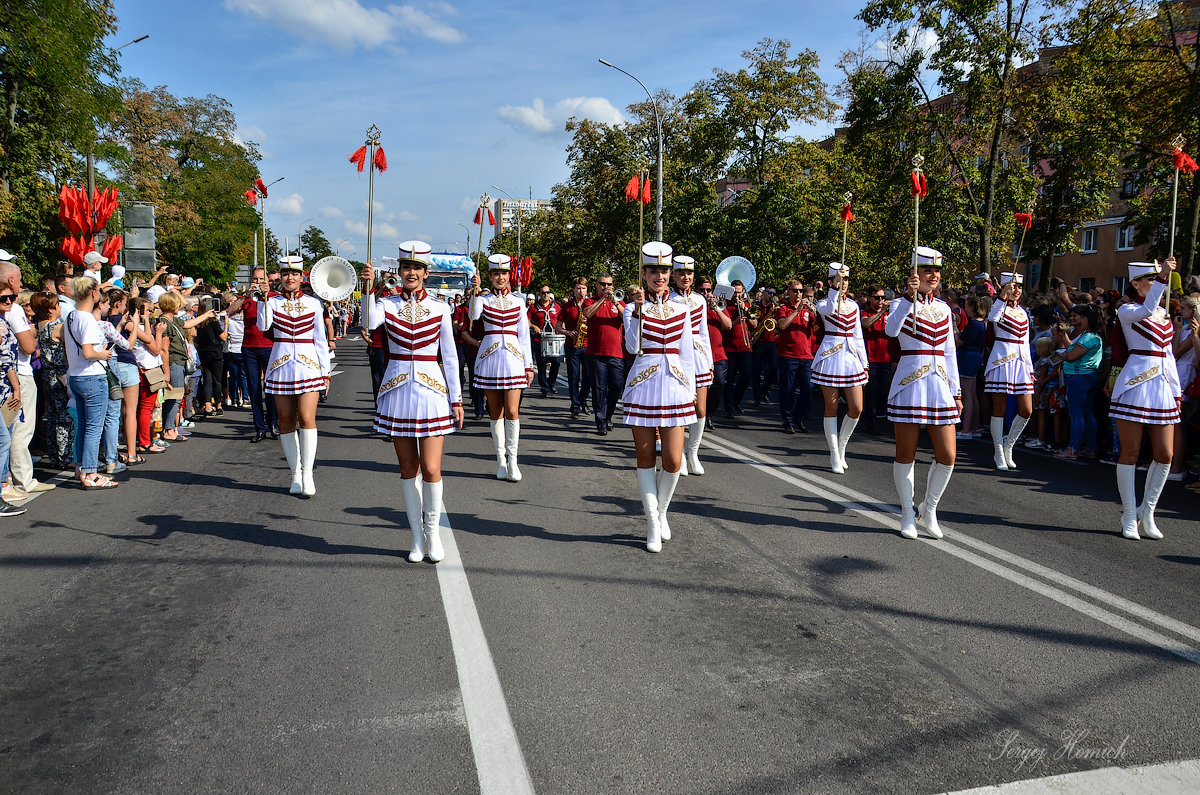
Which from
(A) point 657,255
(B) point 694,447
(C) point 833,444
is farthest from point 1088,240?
(A) point 657,255

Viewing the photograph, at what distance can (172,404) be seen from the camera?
37.7 ft

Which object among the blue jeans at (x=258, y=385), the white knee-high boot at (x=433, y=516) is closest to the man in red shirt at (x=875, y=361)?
the blue jeans at (x=258, y=385)

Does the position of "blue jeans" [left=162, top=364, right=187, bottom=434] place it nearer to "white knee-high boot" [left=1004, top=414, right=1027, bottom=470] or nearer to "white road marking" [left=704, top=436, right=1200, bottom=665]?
"white road marking" [left=704, top=436, right=1200, bottom=665]

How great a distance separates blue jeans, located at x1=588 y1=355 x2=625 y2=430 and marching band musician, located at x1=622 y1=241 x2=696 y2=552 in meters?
5.86

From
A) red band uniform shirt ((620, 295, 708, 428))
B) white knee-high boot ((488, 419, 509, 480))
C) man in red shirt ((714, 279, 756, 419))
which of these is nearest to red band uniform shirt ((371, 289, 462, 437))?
red band uniform shirt ((620, 295, 708, 428))

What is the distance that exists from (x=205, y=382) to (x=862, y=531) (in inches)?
432

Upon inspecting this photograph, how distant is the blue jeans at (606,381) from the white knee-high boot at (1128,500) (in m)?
6.61

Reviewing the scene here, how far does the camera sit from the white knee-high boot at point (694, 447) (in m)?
9.02

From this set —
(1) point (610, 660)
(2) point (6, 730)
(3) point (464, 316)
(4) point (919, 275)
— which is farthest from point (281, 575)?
(3) point (464, 316)

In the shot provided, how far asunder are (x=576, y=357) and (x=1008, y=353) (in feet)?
21.7

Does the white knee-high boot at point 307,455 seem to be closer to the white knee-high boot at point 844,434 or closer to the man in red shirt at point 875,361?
the white knee-high boot at point 844,434

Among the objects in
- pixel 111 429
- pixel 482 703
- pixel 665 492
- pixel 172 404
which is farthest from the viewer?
pixel 172 404

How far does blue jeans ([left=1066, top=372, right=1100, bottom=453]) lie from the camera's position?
1069cm

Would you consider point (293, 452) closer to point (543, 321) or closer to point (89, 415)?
point (89, 415)
